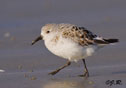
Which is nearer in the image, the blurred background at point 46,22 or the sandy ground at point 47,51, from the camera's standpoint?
the sandy ground at point 47,51

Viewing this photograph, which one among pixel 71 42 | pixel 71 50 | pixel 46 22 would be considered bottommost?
pixel 71 50

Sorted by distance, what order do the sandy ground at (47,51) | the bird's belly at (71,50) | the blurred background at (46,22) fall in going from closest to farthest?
the sandy ground at (47,51) → the bird's belly at (71,50) → the blurred background at (46,22)

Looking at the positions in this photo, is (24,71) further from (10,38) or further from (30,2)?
(30,2)

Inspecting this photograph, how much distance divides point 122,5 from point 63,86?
680cm

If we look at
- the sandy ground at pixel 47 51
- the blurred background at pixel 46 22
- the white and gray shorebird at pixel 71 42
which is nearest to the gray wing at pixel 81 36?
the white and gray shorebird at pixel 71 42

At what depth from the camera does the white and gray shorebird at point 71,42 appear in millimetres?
8773

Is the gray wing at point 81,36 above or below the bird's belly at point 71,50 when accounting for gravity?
above

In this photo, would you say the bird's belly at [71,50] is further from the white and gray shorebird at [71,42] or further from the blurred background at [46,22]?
the blurred background at [46,22]

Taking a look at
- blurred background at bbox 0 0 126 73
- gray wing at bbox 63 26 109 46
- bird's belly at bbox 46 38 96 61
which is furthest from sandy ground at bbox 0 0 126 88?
gray wing at bbox 63 26 109 46

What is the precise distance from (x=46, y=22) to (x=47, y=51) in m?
2.39

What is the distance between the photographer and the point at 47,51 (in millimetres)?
10945

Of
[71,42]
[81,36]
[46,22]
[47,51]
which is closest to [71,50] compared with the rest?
[71,42]

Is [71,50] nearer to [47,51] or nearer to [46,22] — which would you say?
[47,51]

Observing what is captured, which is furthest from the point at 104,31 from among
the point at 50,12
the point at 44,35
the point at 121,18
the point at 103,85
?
the point at 103,85
